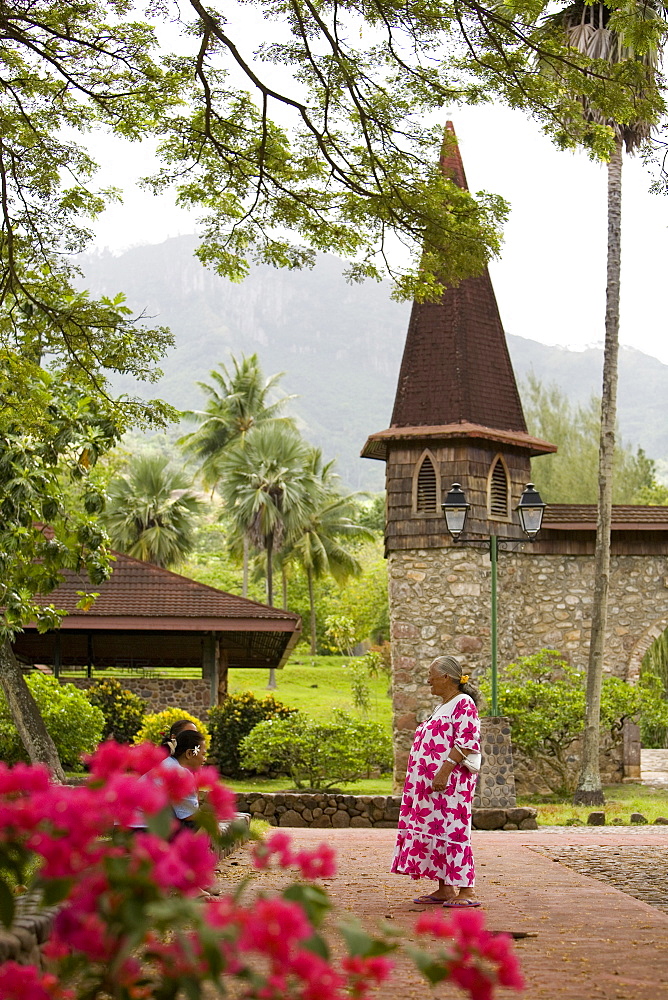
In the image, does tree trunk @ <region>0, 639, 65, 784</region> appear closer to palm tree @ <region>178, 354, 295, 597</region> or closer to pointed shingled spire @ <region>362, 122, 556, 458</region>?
pointed shingled spire @ <region>362, 122, 556, 458</region>

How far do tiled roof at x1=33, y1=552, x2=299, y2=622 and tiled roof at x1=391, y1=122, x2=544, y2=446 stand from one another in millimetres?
4367

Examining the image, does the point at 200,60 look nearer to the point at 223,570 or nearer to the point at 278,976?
the point at 278,976

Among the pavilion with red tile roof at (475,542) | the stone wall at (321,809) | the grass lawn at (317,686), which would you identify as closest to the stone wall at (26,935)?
the stone wall at (321,809)

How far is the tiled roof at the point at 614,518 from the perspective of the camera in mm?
21656

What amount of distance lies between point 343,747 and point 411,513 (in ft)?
16.6

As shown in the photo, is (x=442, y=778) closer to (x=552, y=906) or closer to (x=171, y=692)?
(x=552, y=906)

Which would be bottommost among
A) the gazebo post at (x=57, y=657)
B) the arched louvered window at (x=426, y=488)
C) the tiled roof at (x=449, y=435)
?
the gazebo post at (x=57, y=657)

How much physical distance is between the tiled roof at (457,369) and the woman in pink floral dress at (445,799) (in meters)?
14.5

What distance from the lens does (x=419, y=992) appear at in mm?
4617

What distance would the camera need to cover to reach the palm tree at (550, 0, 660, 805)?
62.6ft

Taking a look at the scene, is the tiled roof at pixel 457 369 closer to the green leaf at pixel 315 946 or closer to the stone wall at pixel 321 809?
the stone wall at pixel 321 809

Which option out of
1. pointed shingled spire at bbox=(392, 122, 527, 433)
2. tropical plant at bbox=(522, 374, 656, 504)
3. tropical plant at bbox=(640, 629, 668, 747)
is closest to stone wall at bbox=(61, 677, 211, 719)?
pointed shingled spire at bbox=(392, 122, 527, 433)

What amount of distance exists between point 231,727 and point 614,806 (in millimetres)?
6774

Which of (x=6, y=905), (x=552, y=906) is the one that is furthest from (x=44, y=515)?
(x=6, y=905)
